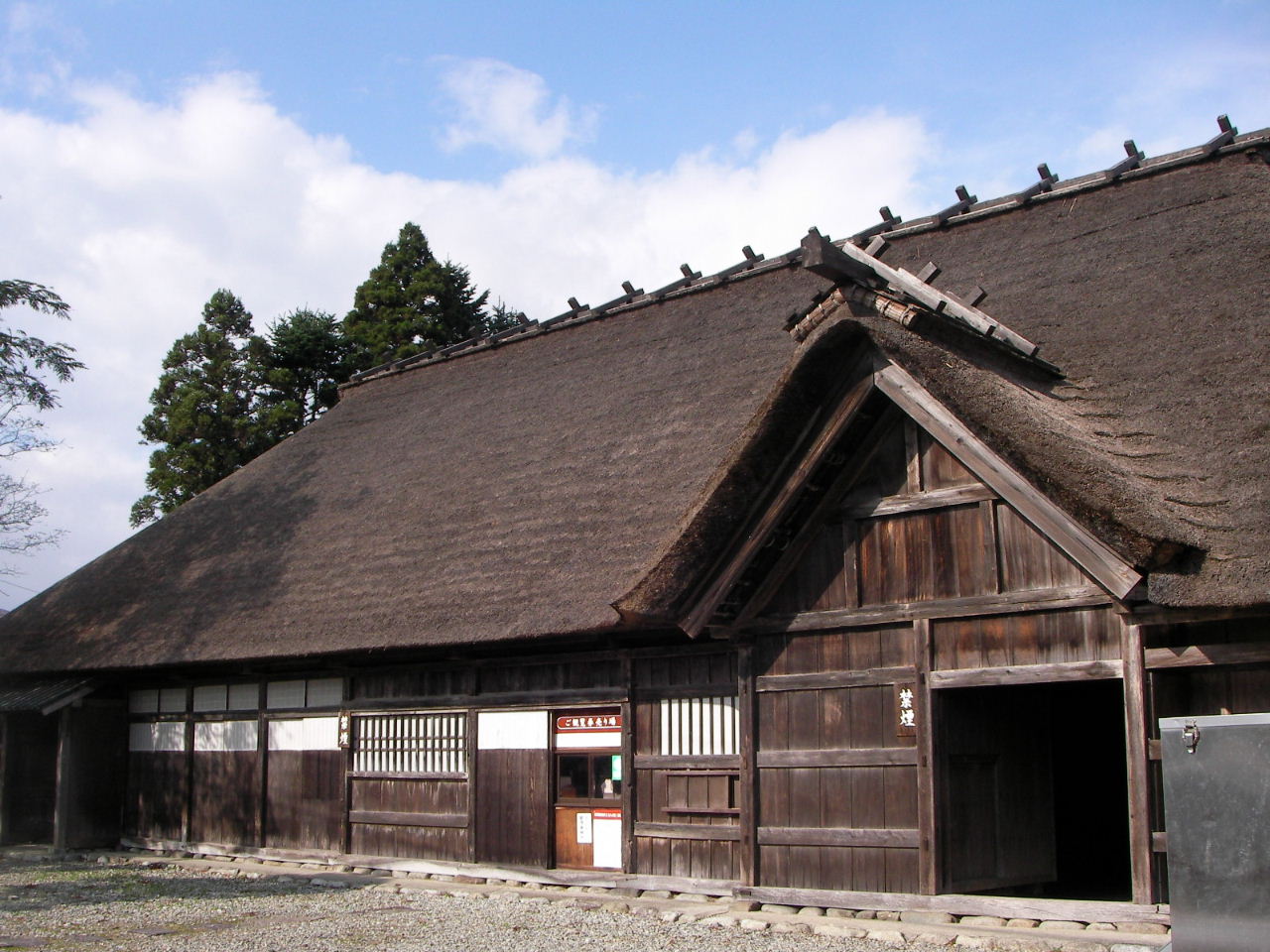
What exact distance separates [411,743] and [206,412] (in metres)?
22.0

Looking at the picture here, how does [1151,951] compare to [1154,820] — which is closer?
[1151,951]

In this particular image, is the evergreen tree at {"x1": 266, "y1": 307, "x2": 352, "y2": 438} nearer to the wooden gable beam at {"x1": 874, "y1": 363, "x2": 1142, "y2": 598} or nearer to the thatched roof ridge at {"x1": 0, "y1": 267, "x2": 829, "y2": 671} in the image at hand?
the thatched roof ridge at {"x1": 0, "y1": 267, "x2": 829, "y2": 671}

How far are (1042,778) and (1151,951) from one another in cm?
302

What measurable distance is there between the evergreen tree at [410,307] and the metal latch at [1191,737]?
30.7 metres

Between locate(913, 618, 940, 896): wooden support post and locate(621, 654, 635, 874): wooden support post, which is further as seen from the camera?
locate(621, 654, 635, 874): wooden support post

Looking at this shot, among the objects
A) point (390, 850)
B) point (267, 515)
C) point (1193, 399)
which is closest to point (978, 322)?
point (1193, 399)

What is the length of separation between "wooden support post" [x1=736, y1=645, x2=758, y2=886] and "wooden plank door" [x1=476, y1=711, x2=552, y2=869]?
2.59m

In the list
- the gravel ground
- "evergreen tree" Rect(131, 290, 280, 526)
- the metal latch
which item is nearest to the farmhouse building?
the gravel ground

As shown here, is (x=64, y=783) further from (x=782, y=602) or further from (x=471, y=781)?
(x=782, y=602)

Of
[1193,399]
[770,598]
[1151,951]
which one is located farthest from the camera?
[770,598]

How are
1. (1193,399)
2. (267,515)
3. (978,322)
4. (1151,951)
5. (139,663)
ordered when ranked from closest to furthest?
(1151,951) → (1193,399) → (978,322) → (139,663) → (267,515)

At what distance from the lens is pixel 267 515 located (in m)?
18.8

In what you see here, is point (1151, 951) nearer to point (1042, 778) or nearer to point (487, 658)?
point (1042, 778)

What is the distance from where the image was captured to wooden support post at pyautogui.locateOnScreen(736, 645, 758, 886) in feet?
36.2
